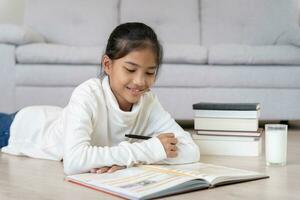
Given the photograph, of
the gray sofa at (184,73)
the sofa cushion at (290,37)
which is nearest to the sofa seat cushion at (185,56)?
the gray sofa at (184,73)

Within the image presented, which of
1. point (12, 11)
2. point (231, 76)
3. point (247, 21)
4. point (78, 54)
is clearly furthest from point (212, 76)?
point (12, 11)

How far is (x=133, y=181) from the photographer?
4.19 ft

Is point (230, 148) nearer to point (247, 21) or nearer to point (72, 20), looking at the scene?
point (247, 21)

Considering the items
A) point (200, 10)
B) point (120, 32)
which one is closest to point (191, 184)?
point (120, 32)

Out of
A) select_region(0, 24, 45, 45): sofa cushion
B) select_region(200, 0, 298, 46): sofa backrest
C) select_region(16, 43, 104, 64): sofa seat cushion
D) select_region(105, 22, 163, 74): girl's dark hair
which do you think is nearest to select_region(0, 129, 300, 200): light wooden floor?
select_region(105, 22, 163, 74): girl's dark hair

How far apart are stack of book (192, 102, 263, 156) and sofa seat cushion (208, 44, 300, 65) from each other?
0.93 meters

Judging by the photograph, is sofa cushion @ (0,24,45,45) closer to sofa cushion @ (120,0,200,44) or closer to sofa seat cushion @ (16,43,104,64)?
sofa seat cushion @ (16,43,104,64)

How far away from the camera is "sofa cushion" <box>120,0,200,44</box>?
11.6 feet

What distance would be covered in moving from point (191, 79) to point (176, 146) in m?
1.19

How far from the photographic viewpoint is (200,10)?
3635mm

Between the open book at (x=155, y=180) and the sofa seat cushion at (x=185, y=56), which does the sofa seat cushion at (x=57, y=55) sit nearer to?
the sofa seat cushion at (x=185, y=56)

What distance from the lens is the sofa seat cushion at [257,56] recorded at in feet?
9.07

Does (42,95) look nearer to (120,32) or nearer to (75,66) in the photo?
(75,66)

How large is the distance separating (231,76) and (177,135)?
116 centimetres
